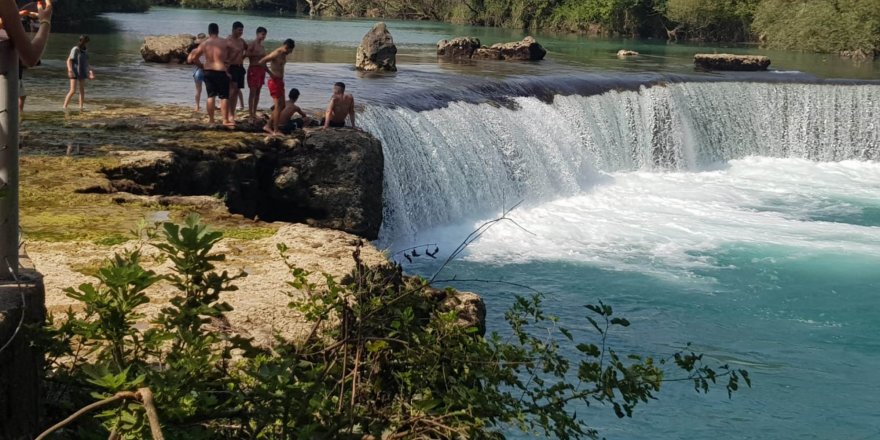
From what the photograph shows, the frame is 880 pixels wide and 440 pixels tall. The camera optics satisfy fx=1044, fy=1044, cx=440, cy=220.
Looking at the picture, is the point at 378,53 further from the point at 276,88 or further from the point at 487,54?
the point at 276,88

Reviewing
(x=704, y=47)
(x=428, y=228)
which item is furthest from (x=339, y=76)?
(x=704, y=47)

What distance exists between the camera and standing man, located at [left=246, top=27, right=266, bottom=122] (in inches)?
567

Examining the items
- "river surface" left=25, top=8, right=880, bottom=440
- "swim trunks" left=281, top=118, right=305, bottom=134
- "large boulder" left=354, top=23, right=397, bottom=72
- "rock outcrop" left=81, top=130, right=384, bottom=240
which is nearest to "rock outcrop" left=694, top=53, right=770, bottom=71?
"river surface" left=25, top=8, right=880, bottom=440

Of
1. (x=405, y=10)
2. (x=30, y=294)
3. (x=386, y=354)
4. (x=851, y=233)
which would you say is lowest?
(x=851, y=233)

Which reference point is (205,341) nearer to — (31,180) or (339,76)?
(31,180)

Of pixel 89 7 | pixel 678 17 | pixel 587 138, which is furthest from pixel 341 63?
pixel 678 17

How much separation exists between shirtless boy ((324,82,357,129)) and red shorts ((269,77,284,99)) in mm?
737

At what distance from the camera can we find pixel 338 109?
13.5 metres

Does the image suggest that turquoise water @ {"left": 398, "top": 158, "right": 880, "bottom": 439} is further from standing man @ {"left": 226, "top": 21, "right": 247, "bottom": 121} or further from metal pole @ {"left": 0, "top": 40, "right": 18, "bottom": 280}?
metal pole @ {"left": 0, "top": 40, "right": 18, "bottom": 280}

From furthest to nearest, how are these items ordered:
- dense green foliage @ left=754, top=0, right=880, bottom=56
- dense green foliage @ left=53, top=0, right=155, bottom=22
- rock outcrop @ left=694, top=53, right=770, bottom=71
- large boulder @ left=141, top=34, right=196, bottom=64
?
dense green foliage @ left=754, top=0, right=880, bottom=56
dense green foliage @ left=53, top=0, right=155, bottom=22
rock outcrop @ left=694, top=53, right=770, bottom=71
large boulder @ left=141, top=34, right=196, bottom=64

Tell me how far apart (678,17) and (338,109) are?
127 ft

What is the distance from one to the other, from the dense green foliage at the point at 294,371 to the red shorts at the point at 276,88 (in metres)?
9.15

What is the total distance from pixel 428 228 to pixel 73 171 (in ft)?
19.9

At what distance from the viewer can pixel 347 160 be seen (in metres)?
12.7
